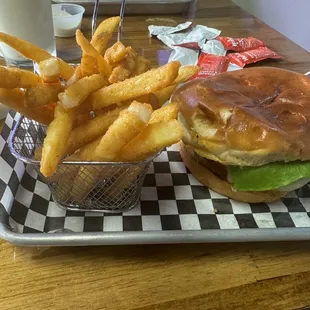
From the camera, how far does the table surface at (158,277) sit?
0.90m

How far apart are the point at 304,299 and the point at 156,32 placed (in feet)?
5.12

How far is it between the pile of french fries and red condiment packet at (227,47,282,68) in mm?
915

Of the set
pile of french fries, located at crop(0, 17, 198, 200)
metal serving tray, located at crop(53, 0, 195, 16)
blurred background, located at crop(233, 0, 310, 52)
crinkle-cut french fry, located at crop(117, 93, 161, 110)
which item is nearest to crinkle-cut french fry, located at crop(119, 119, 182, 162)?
pile of french fries, located at crop(0, 17, 198, 200)

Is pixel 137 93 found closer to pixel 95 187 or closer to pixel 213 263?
pixel 95 187

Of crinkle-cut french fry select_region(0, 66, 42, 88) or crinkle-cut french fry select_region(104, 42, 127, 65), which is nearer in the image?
crinkle-cut french fry select_region(0, 66, 42, 88)

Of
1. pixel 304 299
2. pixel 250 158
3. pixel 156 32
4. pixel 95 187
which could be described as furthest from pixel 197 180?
pixel 156 32

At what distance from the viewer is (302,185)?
116 cm

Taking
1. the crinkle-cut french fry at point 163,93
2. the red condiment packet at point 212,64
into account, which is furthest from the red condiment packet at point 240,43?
the crinkle-cut french fry at point 163,93

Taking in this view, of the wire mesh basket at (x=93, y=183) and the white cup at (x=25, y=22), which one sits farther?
the white cup at (x=25, y=22)

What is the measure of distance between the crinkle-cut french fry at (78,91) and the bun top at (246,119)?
33 centimetres

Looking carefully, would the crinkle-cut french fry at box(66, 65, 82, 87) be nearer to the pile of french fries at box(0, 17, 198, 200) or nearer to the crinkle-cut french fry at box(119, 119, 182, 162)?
the pile of french fries at box(0, 17, 198, 200)

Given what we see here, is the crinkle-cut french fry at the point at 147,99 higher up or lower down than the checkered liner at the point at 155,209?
higher up

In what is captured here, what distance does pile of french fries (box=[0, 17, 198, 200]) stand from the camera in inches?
34.9

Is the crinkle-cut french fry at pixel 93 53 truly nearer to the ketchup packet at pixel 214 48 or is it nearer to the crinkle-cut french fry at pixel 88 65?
the crinkle-cut french fry at pixel 88 65
